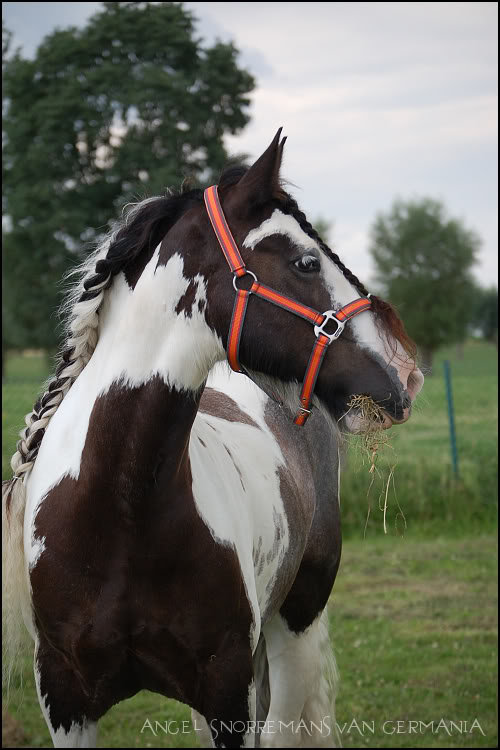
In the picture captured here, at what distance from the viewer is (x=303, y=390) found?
200 centimetres

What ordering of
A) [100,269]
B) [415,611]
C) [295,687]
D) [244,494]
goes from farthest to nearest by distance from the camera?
[415,611] → [295,687] → [244,494] → [100,269]

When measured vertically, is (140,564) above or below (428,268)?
above

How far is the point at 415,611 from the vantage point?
5.88 meters

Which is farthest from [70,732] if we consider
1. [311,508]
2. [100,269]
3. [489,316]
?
[489,316]

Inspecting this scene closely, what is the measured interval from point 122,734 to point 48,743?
0.41m

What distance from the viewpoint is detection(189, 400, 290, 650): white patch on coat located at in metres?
2.27

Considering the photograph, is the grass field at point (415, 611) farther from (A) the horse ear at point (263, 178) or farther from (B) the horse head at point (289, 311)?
(A) the horse ear at point (263, 178)

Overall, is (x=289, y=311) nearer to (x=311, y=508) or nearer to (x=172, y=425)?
(x=172, y=425)

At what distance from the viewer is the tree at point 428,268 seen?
4381cm

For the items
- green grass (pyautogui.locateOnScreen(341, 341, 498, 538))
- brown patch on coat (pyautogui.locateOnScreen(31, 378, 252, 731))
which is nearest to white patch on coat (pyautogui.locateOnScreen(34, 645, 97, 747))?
brown patch on coat (pyautogui.locateOnScreen(31, 378, 252, 731))

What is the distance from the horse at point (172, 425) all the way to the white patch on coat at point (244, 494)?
0.01 meters

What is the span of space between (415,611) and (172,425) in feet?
14.8

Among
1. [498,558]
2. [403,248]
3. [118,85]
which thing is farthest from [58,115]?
[403,248]

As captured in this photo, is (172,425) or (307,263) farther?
(172,425)
